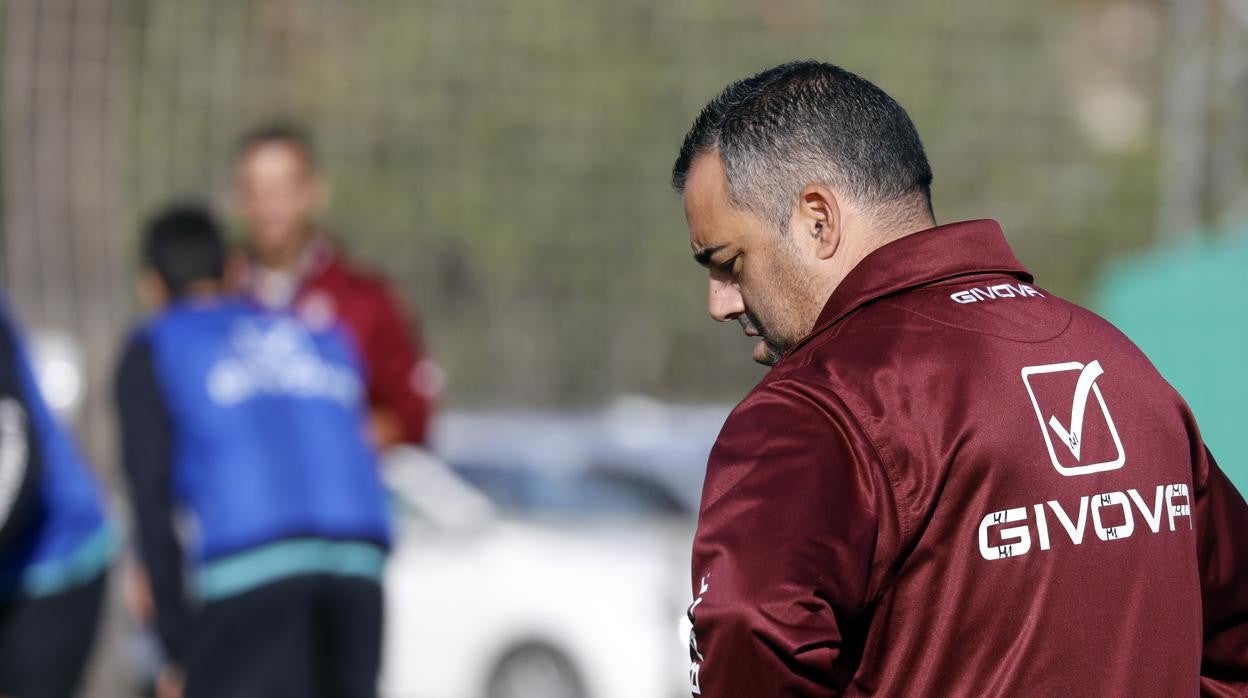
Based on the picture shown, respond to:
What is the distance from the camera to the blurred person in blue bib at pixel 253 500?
4.64 m

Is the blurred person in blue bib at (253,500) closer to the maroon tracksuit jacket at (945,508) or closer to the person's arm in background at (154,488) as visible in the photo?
the person's arm in background at (154,488)

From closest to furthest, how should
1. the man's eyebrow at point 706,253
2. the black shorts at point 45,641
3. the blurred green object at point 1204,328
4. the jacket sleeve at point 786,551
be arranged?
the jacket sleeve at point 786,551 < the man's eyebrow at point 706,253 < the black shorts at point 45,641 < the blurred green object at point 1204,328

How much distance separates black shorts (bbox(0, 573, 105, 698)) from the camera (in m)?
4.60

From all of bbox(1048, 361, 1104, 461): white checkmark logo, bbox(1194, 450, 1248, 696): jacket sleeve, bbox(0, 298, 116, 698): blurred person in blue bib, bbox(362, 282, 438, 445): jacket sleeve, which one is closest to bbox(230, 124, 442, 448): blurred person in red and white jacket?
bbox(362, 282, 438, 445): jacket sleeve

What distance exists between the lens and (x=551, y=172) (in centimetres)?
880

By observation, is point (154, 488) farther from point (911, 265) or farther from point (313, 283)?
point (911, 265)

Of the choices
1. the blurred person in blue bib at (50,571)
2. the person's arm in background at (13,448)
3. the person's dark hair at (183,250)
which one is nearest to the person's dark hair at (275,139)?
the person's dark hair at (183,250)

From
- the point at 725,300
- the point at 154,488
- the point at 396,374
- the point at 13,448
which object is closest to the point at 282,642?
the point at 154,488

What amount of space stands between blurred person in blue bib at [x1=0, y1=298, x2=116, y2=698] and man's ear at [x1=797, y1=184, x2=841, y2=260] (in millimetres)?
2785

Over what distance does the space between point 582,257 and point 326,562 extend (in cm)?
423

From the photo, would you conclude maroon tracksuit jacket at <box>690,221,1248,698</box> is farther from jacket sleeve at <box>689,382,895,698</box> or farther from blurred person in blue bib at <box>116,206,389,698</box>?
blurred person in blue bib at <box>116,206,389,698</box>

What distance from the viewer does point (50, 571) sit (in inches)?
183

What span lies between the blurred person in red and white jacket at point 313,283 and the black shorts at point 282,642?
102 centimetres

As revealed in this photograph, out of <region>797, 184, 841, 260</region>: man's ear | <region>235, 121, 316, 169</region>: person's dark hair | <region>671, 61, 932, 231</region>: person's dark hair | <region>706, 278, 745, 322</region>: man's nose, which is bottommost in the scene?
<region>235, 121, 316, 169</region>: person's dark hair
